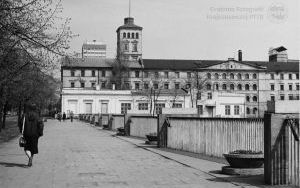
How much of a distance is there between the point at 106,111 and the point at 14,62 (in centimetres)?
8172

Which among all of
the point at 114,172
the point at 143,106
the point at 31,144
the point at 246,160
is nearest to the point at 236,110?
the point at 143,106

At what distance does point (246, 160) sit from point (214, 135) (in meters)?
5.69

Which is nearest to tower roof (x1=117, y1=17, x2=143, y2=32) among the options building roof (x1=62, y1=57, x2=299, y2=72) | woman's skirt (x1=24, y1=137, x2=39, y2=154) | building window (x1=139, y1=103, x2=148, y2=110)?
building roof (x1=62, y1=57, x2=299, y2=72)

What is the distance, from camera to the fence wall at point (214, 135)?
582 inches

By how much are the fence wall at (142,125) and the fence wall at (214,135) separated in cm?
762

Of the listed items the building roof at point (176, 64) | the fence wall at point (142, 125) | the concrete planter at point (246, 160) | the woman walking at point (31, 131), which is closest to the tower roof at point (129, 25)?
the building roof at point (176, 64)

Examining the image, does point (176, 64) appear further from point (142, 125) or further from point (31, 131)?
point (31, 131)

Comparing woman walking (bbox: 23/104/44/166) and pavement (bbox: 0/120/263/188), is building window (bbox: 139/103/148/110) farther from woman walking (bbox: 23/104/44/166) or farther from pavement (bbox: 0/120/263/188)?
woman walking (bbox: 23/104/44/166)

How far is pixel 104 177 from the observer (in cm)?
1099

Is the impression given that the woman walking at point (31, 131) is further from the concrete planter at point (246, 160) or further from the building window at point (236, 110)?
the building window at point (236, 110)

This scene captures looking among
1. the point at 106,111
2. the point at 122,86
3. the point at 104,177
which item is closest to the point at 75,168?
the point at 104,177

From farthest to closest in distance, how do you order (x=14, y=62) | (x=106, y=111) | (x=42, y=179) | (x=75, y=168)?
(x=106, y=111), (x=14, y=62), (x=75, y=168), (x=42, y=179)

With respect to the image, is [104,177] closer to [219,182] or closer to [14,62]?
[219,182]

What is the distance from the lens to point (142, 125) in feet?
99.0
